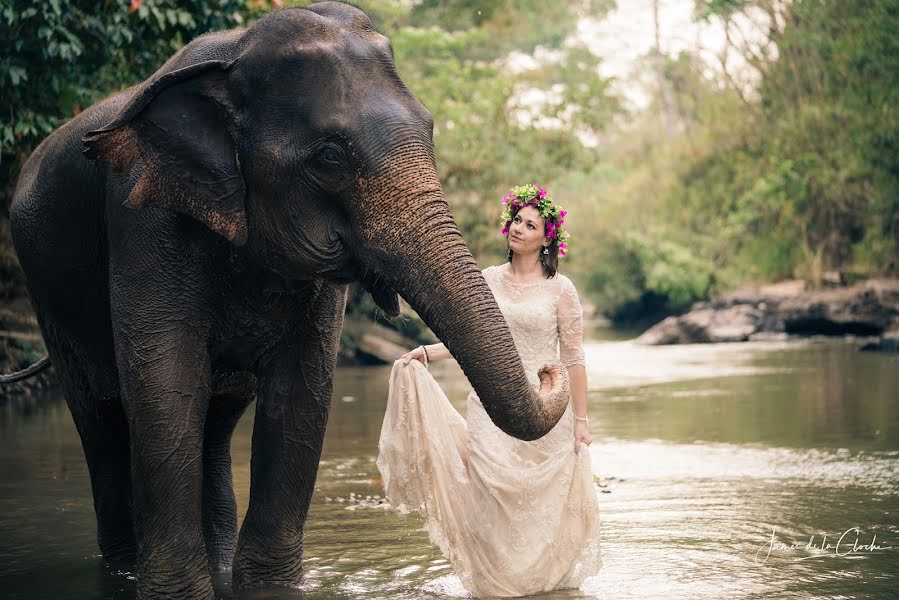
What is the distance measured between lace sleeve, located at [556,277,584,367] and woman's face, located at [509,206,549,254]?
0.27 metres

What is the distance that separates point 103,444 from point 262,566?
1.33 m

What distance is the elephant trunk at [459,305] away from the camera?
4.74m

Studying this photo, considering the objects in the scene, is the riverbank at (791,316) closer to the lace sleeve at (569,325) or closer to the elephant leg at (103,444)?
the lace sleeve at (569,325)

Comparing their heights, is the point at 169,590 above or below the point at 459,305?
below

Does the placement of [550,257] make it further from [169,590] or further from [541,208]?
[169,590]

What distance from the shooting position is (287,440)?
6129 millimetres

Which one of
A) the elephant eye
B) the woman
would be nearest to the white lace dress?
the woman

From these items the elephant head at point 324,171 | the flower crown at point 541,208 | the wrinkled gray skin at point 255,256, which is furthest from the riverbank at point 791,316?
the elephant head at point 324,171

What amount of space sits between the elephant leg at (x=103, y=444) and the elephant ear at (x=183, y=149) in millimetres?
1760

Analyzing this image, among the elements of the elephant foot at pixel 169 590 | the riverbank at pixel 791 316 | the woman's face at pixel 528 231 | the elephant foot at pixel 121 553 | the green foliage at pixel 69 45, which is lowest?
the elephant foot at pixel 121 553

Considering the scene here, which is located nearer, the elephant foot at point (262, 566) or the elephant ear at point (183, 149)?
the elephant ear at point (183, 149)
